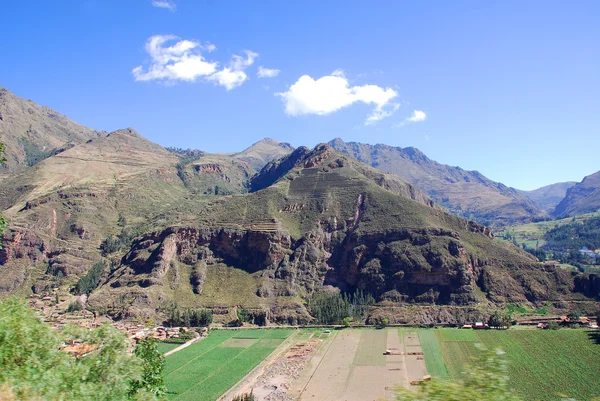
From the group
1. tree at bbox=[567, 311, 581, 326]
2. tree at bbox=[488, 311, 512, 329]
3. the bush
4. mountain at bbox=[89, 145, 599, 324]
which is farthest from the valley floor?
the bush

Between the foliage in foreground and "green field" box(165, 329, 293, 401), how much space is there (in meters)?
49.4

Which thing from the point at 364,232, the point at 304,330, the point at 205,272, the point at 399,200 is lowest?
the point at 304,330

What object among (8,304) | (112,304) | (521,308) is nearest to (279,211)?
(112,304)

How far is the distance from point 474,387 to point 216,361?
3020 inches

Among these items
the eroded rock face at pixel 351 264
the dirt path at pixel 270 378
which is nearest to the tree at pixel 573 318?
the eroded rock face at pixel 351 264

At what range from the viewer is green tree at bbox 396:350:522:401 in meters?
12.0

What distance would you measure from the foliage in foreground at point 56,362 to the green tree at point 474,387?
11.0 metres

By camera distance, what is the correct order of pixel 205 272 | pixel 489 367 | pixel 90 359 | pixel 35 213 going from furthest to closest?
pixel 35 213 < pixel 205 272 < pixel 90 359 < pixel 489 367

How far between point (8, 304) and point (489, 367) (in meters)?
18.1

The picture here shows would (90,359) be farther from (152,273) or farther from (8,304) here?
(152,273)

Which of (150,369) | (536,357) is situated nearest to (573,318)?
(536,357)

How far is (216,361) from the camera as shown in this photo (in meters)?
82.2

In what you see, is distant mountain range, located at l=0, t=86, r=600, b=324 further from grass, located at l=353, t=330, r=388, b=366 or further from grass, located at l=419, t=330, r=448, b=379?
grass, located at l=353, t=330, r=388, b=366

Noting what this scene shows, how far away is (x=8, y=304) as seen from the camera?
59.4 feet
